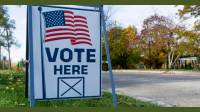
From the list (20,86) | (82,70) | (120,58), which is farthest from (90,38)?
(120,58)

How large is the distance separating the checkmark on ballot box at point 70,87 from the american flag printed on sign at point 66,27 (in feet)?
2.17

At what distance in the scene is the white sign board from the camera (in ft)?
25.2

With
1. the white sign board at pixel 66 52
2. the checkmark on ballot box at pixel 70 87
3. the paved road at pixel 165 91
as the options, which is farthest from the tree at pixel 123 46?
the checkmark on ballot box at pixel 70 87

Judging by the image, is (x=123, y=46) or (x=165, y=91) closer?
(x=165, y=91)

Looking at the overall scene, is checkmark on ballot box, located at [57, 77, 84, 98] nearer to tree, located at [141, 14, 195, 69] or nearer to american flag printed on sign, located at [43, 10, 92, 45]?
american flag printed on sign, located at [43, 10, 92, 45]

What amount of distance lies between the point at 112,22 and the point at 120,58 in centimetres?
586

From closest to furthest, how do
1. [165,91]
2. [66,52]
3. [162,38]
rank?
[66,52]
[165,91]
[162,38]

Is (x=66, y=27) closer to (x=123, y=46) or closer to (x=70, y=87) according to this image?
(x=70, y=87)

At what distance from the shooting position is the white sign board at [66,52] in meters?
7.68

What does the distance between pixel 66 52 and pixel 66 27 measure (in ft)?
1.52

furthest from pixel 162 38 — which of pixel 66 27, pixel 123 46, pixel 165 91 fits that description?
pixel 66 27

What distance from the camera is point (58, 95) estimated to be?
7895mm

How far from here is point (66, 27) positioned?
798 cm

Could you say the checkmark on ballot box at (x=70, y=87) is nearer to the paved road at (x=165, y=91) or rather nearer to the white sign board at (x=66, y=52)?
the white sign board at (x=66, y=52)
